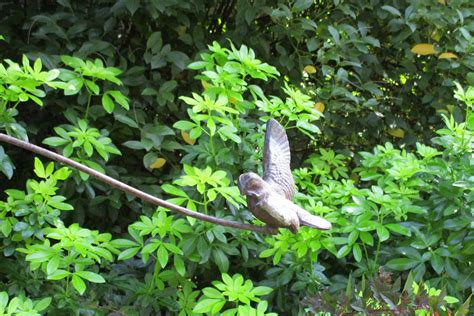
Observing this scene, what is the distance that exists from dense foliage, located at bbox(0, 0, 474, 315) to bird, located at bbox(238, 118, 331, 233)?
0.62 m

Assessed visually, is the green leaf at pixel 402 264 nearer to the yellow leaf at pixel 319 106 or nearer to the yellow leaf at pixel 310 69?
the yellow leaf at pixel 319 106

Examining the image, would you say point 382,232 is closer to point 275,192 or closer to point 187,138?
point 187,138

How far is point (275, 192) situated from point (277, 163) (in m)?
0.10

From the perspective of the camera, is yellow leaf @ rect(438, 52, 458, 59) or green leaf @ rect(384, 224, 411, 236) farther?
yellow leaf @ rect(438, 52, 458, 59)

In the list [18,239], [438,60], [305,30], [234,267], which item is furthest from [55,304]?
[438,60]

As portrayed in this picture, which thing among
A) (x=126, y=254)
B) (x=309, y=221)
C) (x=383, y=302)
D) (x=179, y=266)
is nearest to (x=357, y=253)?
(x=383, y=302)

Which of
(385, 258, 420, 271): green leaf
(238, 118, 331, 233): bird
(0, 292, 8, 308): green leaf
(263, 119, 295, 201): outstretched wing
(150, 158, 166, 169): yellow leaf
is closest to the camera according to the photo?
(238, 118, 331, 233): bird

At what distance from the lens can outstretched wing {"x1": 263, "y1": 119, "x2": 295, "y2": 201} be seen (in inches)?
49.8

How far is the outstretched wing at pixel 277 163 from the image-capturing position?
4.15ft

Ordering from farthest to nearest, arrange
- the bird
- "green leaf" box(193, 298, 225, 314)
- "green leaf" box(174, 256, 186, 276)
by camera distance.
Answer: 1. "green leaf" box(174, 256, 186, 276)
2. "green leaf" box(193, 298, 225, 314)
3. the bird

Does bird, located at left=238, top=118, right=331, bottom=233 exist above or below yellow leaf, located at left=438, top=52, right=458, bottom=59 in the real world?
above

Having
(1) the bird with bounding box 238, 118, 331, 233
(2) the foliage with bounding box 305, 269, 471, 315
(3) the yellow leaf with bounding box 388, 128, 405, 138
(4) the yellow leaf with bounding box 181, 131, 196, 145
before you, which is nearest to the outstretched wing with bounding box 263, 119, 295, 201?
(1) the bird with bounding box 238, 118, 331, 233

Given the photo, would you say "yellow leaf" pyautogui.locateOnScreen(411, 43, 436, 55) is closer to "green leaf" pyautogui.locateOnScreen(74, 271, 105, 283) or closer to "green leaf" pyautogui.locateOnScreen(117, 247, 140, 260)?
"green leaf" pyautogui.locateOnScreen(117, 247, 140, 260)

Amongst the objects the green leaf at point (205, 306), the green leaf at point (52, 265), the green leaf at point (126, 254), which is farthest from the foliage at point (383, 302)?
the green leaf at point (52, 265)
